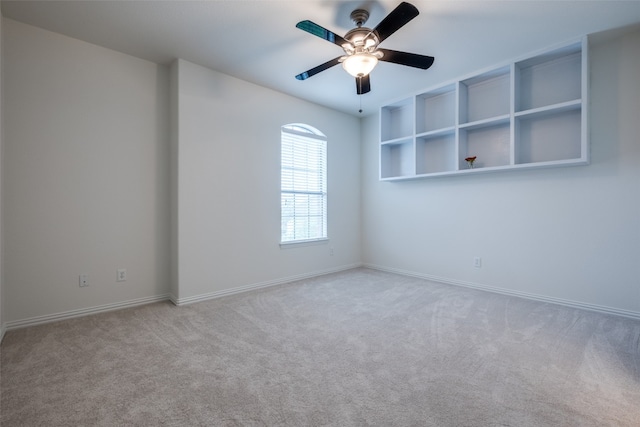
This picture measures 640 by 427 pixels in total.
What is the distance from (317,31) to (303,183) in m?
2.49

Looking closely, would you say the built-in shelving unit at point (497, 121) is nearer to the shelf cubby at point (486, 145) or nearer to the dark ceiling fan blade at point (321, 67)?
the shelf cubby at point (486, 145)

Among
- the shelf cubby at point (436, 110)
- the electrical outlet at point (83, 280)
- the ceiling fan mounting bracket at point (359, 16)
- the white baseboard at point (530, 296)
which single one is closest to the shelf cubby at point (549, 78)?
the shelf cubby at point (436, 110)

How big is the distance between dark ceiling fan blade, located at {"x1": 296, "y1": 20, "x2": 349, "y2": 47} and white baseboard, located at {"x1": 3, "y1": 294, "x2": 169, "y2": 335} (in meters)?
3.10

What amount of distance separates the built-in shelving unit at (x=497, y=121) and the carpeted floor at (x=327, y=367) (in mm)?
1752

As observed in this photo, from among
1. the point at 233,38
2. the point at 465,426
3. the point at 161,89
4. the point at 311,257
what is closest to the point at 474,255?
the point at 311,257

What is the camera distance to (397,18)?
2006 mm

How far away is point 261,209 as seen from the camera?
12.7 feet

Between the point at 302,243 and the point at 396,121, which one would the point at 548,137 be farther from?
the point at 302,243

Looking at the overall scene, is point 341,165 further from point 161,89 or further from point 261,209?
point 161,89

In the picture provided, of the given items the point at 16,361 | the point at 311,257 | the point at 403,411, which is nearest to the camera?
the point at 403,411

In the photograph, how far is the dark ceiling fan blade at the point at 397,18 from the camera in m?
1.89

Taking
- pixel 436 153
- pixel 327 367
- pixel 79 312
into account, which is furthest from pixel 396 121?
pixel 79 312

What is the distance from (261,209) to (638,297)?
13.2 feet

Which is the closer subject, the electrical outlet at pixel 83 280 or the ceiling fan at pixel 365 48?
the ceiling fan at pixel 365 48
